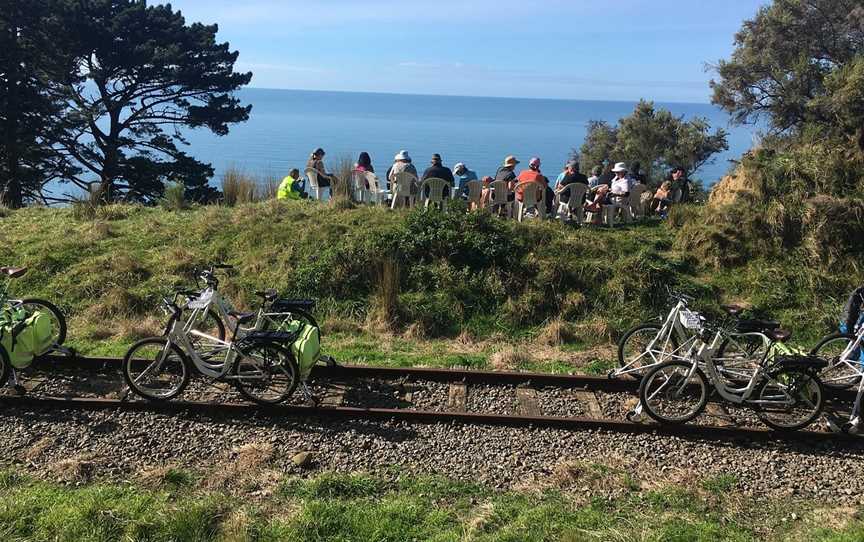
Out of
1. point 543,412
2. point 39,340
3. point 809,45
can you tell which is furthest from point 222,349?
point 809,45

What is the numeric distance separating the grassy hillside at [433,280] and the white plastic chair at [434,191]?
573mm

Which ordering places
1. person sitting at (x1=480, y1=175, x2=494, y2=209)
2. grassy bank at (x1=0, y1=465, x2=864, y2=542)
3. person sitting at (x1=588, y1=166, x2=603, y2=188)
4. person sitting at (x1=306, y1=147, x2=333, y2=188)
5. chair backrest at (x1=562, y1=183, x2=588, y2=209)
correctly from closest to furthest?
grassy bank at (x1=0, y1=465, x2=864, y2=542) → chair backrest at (x1=562, y1=183, x2=588, y2=209) → person sitting at (x1=480, y1=175, x2=494, y2=209) → person sitting at (x1=588, y1=166, x2=603, y2=188) → person sitting at (x1=306, y1=147, x2=333, y2=188)

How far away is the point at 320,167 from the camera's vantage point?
13.8m

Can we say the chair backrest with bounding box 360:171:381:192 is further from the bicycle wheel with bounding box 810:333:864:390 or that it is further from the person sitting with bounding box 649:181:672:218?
the bicycle wheel with bounding box 810:333:864:390

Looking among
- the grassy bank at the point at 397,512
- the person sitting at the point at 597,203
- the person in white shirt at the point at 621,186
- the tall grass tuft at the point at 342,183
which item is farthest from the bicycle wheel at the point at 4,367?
the person in white shirt at the point at 621,186

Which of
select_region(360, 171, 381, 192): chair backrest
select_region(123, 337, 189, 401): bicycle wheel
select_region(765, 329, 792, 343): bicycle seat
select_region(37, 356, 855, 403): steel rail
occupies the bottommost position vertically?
select_region(37, 356, 855, 403): steel rail

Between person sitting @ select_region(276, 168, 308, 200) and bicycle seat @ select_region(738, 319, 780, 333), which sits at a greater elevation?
person sitting @ select_region(276, 168, 308, 200)

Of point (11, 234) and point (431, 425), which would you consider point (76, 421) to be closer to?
point (431, 425)

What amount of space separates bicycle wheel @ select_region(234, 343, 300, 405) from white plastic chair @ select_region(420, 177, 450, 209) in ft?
19.2

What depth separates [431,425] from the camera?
6.28 metres

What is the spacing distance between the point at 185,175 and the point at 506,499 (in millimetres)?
22760

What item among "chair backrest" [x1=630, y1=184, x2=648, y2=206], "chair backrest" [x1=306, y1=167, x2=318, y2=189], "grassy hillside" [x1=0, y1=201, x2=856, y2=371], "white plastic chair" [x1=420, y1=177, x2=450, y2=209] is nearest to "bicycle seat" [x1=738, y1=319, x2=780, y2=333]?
"grassy hillside" [x1=0, y1=201, x2=856, y2=371]

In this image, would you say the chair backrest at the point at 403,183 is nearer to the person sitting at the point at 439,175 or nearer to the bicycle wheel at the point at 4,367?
the person sitting at the point at 439,175

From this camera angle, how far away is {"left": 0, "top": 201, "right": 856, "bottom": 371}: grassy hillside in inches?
352
